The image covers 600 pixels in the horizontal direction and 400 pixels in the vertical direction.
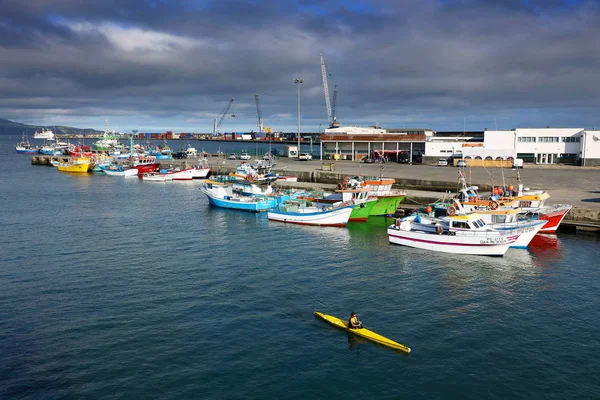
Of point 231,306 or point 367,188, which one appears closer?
point 231,306

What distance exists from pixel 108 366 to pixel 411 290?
2076 cm

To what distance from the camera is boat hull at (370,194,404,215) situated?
61.1 metres

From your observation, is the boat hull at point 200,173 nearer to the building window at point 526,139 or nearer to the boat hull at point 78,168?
the boat hull at point 78,168

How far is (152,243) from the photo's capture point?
47.2 metres

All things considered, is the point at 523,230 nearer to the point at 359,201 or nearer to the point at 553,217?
the point at 553,217

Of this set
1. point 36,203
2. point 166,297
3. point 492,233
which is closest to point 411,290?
point 492,233

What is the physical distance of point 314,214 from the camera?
5691 cm

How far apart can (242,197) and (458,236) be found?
36.0 m

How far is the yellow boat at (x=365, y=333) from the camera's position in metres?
25.0

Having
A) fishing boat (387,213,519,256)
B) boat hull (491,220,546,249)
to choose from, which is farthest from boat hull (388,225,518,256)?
boat hull (491,220,546,249)

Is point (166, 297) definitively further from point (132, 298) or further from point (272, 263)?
point (272, 263)

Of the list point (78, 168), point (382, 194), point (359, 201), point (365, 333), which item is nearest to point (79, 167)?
point (78, 168)

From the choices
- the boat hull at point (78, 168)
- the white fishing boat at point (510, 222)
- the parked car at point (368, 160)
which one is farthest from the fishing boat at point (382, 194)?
the boat hull at point (78, 168)

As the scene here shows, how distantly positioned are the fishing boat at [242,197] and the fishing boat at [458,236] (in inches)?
1001
